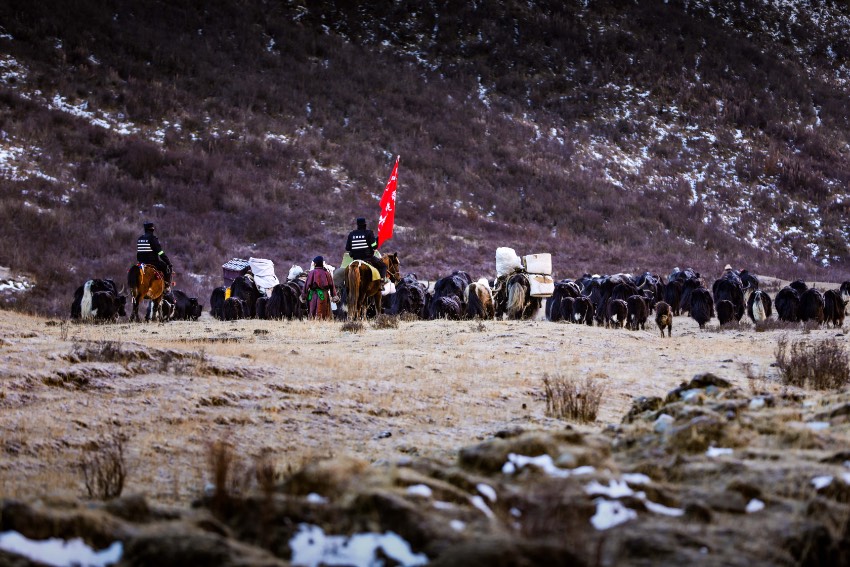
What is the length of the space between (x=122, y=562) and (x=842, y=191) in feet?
220

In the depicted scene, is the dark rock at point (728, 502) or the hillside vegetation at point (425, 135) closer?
the dark rock at point (728, 502)

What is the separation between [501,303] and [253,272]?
25.9 ft

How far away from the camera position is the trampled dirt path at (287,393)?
260 inches

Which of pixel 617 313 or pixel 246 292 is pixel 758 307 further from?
pixel 246 292

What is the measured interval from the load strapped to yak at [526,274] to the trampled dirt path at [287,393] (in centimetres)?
583

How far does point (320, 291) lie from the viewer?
21.2 metres

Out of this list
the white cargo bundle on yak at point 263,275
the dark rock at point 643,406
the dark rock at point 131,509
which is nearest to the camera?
the dark rock at point 131,509

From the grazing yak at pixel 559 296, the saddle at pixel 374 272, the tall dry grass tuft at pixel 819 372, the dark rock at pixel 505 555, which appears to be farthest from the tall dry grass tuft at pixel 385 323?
the dark rock at pixel 505 555

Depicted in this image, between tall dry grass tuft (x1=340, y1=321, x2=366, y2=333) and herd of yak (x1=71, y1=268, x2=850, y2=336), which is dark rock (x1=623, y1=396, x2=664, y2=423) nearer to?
tall dry grass tuft (x1=340, y1=321, x2=366, y2=333)

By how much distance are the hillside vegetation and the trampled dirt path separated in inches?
685

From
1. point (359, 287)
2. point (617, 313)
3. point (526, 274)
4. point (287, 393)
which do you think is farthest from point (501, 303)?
point (287, 393)

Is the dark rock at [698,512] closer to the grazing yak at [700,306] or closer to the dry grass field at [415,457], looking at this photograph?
the dry grass field at [415,457]

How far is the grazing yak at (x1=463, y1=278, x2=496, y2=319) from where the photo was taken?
2153 cm

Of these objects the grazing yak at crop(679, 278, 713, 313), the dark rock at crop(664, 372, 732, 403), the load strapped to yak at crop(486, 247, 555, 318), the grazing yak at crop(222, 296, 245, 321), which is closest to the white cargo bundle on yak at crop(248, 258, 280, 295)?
the grazing yak at crop(222, 296, 245, 321)
